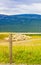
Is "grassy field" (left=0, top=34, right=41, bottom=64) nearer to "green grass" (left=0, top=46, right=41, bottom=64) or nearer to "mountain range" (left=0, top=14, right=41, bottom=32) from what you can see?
"green grass" (left=0, top=46, right=41, bottom=64)

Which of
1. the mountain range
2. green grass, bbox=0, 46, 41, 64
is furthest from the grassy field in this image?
the mountain range

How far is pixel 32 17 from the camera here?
40.1 feet

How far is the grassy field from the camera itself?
1248 cm

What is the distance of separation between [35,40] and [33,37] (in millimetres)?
127

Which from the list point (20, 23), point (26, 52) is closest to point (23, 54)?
point (26, 52)

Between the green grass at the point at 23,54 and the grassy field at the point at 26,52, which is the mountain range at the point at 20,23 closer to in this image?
the grassy field at the point at 26,52

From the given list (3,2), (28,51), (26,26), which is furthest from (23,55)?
(3,2)

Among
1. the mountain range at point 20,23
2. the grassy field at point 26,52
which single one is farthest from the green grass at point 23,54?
the mountain range at point 20,23

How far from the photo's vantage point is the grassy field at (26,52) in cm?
1248

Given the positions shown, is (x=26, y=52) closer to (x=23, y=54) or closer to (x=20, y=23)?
(x=23, y=54)

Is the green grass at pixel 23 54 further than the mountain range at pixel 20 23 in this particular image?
Yes

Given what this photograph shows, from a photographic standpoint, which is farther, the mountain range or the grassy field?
the grassy field

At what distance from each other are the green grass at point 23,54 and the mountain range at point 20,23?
696mm

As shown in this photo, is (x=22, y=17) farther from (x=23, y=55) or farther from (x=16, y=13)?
(x=23, y=55)
